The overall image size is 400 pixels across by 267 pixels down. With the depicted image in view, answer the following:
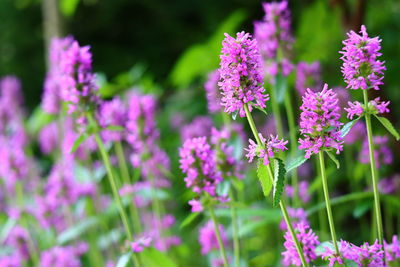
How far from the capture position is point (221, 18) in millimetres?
4805

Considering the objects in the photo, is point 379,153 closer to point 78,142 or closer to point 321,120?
point 321,120

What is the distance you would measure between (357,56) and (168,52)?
433 centimetres

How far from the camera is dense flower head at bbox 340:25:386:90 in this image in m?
1.07

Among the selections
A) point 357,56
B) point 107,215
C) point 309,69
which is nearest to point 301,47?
point 309,69

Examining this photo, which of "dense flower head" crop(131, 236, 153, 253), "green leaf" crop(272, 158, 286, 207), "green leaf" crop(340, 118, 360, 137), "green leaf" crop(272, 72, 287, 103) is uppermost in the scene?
"green leaf" crop(272, 72, 287, 103)

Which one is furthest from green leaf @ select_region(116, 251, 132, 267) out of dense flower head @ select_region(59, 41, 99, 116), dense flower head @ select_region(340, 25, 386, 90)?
dense flower head @ select_region(340, 25, 386, 90)

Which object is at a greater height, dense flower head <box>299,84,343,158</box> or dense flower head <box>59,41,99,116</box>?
dense flower head <box>59,41,99,116</box>

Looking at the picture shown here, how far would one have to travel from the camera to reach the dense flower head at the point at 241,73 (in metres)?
1.10

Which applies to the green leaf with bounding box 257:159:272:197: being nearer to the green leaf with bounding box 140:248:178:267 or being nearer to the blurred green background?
the green leaf with bounding box 140:248:178:267

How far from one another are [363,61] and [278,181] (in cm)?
32

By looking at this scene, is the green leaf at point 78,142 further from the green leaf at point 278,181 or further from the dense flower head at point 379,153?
the dense flower head at point 379,153

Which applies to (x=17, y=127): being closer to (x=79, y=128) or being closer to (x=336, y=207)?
(x=79, y=128)

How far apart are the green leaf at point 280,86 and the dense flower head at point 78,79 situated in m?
0.64

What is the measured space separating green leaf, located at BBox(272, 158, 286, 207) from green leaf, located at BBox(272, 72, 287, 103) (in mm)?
764
